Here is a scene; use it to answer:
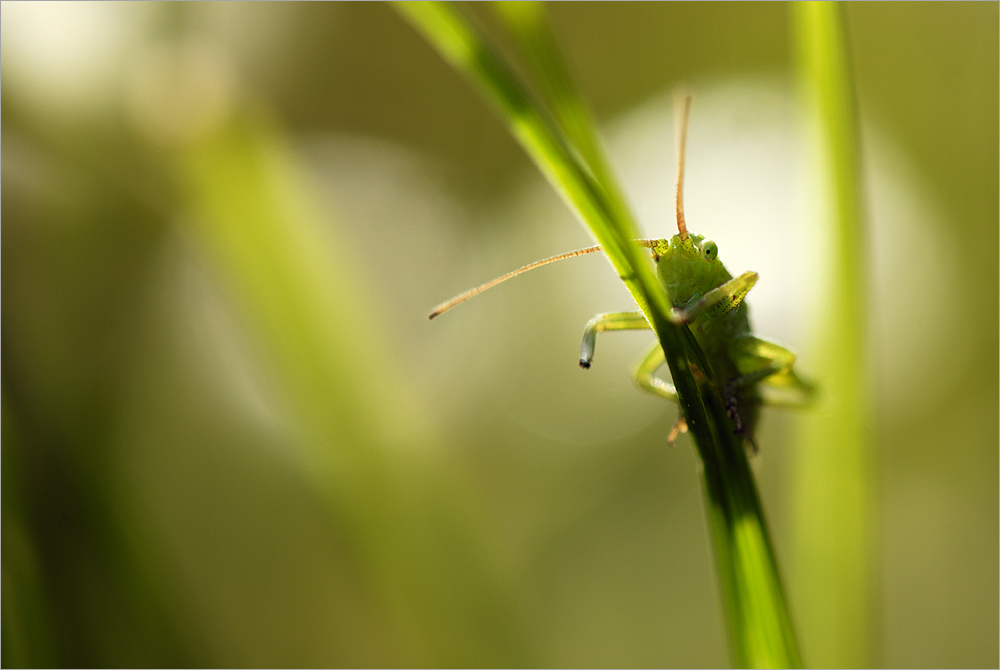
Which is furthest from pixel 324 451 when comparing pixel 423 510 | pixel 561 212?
pixel 561 212

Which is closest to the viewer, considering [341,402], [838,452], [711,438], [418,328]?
[711,438]

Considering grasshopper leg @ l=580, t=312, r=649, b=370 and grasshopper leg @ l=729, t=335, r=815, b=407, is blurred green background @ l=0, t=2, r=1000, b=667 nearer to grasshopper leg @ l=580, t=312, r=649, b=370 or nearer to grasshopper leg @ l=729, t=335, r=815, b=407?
grasshopper leg @ l=729, t=335, r=815, b=407

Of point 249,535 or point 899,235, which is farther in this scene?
point 249,535

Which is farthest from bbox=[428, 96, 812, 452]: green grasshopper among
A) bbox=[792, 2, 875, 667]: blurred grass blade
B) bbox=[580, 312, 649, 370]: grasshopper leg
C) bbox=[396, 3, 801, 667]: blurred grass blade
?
bbox=[396, 3, 801, 667]: blurred grass blade

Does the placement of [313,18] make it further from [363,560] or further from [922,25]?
[363,560]

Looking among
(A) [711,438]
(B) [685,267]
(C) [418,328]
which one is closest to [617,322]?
(B) [685,267]

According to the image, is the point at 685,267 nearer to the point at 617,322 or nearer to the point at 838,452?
the point at 617,322

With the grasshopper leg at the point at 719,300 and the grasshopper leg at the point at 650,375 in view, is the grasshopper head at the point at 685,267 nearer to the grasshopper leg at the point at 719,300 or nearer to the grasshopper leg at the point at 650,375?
the grasshopper leg at the point at 719,300
